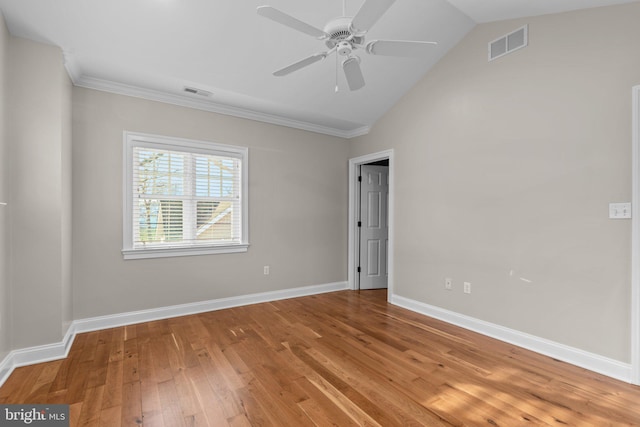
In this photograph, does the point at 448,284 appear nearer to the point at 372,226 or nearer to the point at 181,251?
the point at 372,226

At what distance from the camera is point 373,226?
16.9 feet

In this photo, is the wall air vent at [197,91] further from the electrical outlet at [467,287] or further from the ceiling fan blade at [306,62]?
the electrical outlet at [467,287]

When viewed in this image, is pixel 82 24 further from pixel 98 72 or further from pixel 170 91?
pixel 170 91

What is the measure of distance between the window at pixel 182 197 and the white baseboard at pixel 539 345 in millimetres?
2701

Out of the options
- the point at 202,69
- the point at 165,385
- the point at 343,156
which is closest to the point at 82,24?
the point at 202,69

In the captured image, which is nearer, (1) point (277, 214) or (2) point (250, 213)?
(2) point (250, 213)

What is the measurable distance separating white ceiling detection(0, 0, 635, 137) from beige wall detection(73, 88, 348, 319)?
0.30 meters

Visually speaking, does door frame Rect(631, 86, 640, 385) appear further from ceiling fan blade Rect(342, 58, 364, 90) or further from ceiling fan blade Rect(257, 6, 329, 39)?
ceiling fan blade Rect(257, 6, 329, 39)

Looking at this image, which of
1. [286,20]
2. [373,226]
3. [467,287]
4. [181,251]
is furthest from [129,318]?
[467,287]

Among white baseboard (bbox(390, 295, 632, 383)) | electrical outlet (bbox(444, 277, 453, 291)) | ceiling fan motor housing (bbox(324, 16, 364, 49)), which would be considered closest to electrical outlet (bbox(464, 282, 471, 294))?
electrical outlet (bbox(444, 277, 453, 291))

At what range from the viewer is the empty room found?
83.2 inches

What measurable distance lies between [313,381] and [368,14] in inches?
96.5

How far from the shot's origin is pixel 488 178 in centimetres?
Result: 314

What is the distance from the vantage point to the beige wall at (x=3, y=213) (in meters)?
2.29
